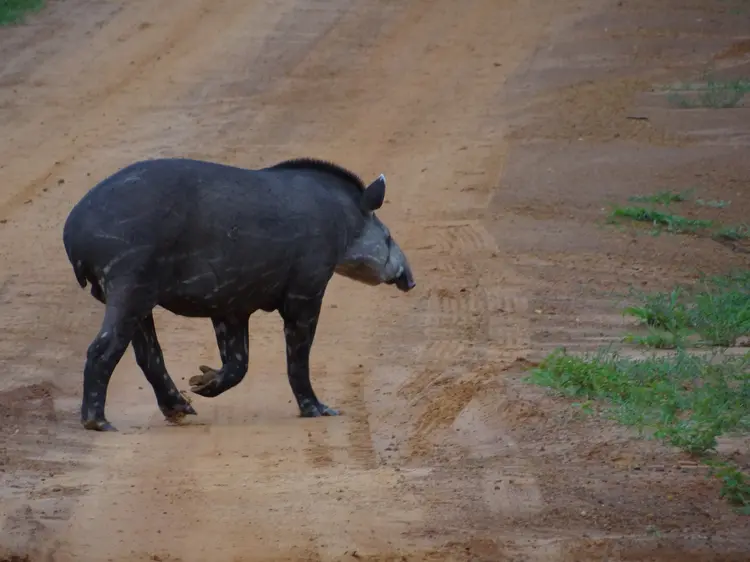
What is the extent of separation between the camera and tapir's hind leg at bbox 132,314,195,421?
8680mm

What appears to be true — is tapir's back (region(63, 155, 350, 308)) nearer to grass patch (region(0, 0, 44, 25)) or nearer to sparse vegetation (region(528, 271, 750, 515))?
sparse vegetation (region(528, 271, 750, 515))

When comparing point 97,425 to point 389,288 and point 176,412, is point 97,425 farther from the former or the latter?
point 389,288

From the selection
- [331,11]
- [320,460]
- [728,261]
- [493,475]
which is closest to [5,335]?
[320,460]

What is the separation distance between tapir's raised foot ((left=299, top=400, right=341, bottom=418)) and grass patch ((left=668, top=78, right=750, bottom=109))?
9627mm

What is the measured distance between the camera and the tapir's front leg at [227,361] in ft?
29.0

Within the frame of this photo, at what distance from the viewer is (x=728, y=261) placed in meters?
12.5

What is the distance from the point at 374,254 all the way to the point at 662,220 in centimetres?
484

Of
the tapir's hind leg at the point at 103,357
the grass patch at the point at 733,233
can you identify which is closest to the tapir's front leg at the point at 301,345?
the tapir's hind leg at the point at 103,357

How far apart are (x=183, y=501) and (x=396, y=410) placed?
2.26 m

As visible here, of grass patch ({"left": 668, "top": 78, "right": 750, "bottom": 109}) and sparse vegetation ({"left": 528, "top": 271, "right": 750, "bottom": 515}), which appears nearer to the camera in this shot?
sparse vegetation ({"left": 528, "top": 271, "right": 750, "bottom": 515})

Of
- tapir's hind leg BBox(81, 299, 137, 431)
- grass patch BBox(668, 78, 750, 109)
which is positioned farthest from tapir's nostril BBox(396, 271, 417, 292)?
grass patch BBox(668, 78, 750, 109)

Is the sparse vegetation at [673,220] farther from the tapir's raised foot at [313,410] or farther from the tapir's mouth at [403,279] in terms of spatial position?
the tapir's raised foot at [313,410]

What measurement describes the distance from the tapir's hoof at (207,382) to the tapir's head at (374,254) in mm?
1115

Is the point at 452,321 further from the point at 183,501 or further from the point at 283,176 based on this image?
the point at 183,501
